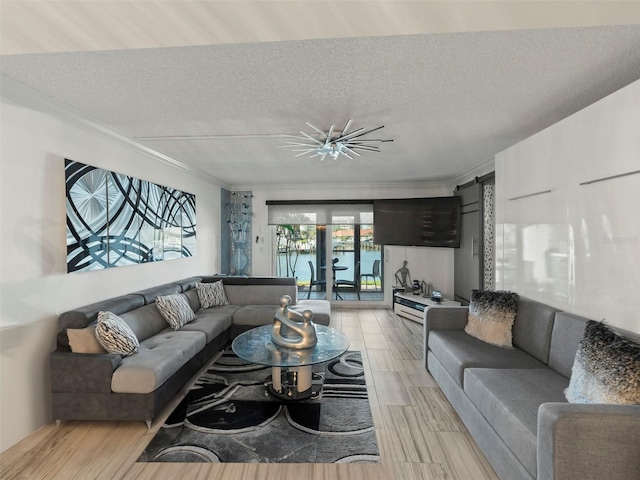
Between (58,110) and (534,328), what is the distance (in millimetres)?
4212

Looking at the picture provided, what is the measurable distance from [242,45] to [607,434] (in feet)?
8.36

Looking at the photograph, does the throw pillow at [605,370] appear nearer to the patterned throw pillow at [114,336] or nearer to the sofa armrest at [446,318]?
the sofa armrest at [446,318]

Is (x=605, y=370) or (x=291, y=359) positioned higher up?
(x=605, y=370)

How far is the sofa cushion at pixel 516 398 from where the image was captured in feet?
5.14

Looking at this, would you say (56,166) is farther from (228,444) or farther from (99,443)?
(228,444)

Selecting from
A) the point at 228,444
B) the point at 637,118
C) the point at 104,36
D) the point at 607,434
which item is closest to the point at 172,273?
the point at 228,444

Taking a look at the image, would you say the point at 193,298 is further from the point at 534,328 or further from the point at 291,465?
the point at 534,328

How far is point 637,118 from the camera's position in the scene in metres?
1.83

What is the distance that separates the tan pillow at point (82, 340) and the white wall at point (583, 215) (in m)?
3.64

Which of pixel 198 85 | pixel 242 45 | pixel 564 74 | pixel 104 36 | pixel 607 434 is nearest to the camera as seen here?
pixel 104 36

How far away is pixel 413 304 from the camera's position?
17.5 feet

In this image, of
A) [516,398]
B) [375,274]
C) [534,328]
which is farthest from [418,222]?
[516,398]

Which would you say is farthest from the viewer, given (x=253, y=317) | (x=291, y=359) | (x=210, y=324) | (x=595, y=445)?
(x=253, y=317)

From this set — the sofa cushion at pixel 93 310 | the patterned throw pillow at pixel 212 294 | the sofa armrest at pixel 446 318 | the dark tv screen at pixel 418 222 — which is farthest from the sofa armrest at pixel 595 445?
the dark tv screen at pixel 418 222
